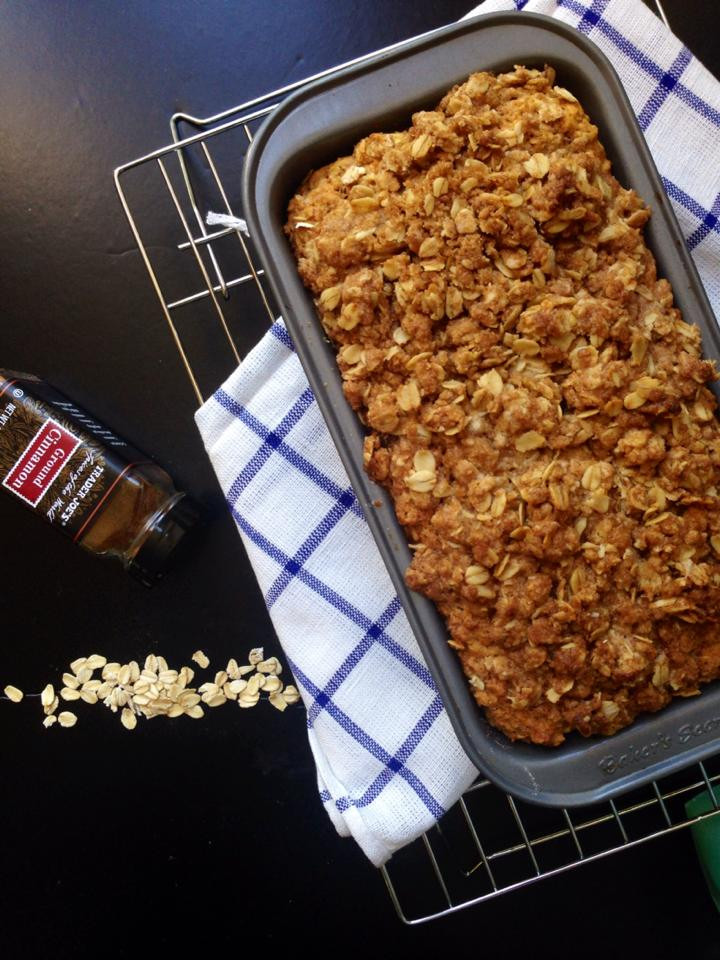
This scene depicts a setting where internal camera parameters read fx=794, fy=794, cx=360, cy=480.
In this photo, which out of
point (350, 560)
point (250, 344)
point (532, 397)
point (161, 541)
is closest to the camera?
point (532, 397)

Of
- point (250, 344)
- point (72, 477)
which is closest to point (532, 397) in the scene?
point (250, 344)

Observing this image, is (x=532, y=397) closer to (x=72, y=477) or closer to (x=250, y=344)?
(x=250, y=344)

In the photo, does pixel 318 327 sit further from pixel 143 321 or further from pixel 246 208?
pixel 143 321

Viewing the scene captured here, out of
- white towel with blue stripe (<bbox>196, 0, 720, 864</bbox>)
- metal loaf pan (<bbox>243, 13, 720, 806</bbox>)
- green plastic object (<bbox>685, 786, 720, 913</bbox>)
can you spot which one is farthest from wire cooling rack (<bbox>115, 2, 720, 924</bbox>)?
metal loaf pan (<bbox>243, 13, 720, 806</bbox>)

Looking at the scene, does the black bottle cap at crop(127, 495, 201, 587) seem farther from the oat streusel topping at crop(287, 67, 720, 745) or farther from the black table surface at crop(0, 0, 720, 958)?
the oat streusel topping at crop(287, 67, 720, 745)

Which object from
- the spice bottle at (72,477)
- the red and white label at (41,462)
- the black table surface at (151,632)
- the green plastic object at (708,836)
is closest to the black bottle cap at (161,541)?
the spice bottle at (72,477)

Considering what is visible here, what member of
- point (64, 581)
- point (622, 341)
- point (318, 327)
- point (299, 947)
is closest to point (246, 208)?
point (318, 327)
